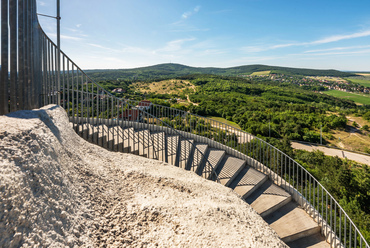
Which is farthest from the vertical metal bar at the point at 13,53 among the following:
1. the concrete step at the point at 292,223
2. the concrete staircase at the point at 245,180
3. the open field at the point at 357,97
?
the open field at the point at 357,97

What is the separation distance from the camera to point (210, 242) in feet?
8.07

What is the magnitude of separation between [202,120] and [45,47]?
6.01 m

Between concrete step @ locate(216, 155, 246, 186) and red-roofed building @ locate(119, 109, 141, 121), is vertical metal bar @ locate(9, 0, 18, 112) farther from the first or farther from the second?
concrete step @ locate(216, 155, 246, 186)

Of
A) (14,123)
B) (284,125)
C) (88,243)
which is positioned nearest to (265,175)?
(88,243)

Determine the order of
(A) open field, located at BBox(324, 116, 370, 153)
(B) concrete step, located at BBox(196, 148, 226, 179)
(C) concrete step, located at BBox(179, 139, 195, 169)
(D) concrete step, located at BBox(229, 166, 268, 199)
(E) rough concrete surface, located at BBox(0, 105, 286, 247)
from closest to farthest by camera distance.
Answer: (E) rough concrete surface, located at BBox(0, 105, 286, 247) < (D) concrete step, located at BBox(229, 166, 268, 199) < (C) concrete step, located at BBox(179, 139, 195, 169) < (B) concrete step, located at BBox(196, 148, 226, 179) < (A) open field, located at BBox(324, 116, 370, 153)

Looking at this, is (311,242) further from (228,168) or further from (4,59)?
(4,59)

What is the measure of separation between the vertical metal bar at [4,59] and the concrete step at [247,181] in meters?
5.78

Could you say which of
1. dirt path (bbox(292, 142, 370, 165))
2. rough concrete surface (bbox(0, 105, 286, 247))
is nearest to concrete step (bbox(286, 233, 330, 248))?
rough concrete surface (bbox(0, 105, 286, 247))

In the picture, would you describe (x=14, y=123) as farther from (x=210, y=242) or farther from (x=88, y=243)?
(x=210, y=242)

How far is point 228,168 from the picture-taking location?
685 centimetres

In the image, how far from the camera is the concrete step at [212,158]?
6277 mm

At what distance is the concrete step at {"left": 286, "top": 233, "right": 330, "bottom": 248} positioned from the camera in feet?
15.3

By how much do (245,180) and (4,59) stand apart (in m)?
6.61

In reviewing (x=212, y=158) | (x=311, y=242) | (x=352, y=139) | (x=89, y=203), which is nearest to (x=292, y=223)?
(x=311, y=242)
